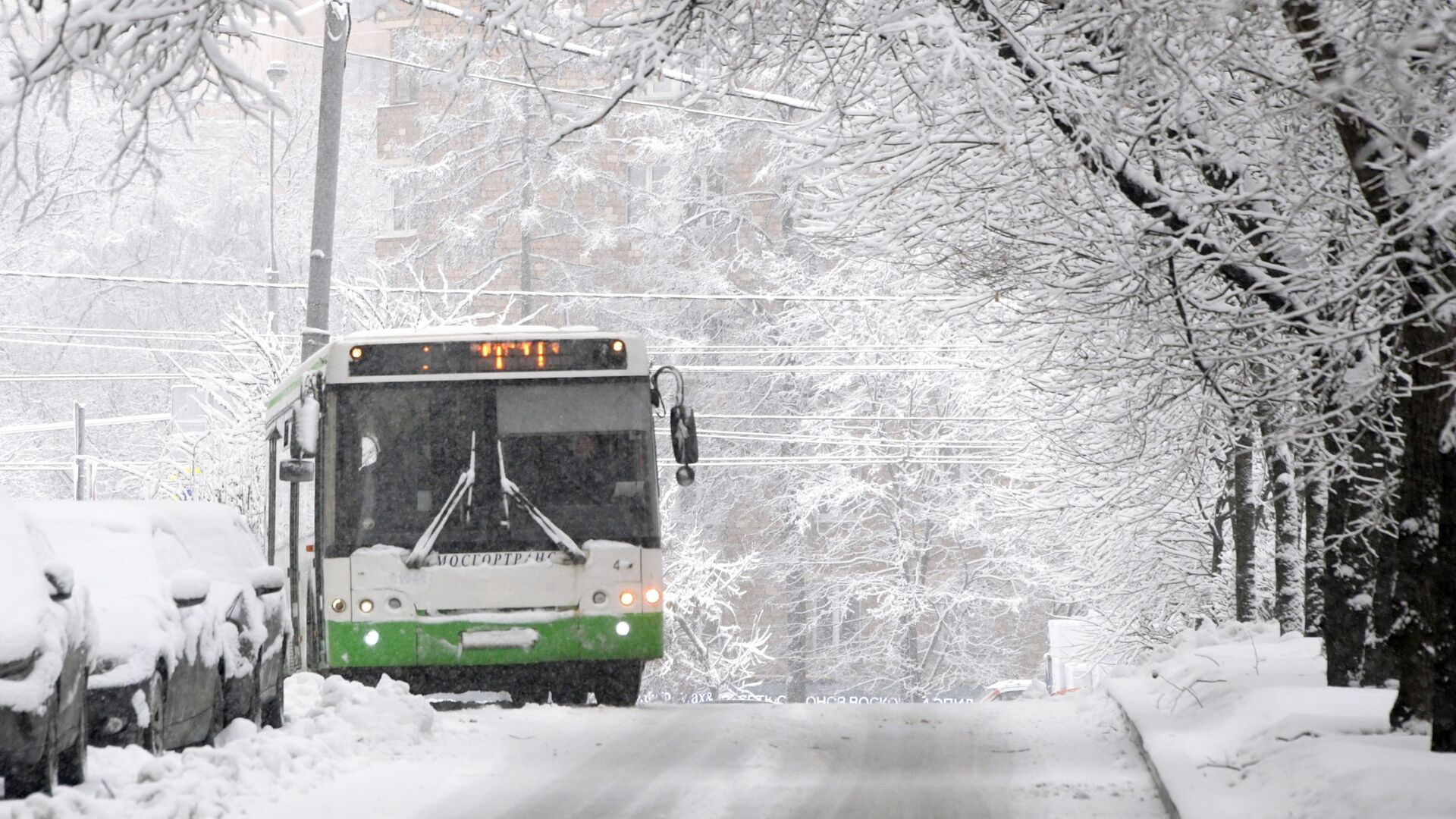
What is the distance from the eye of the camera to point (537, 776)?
1065 cm

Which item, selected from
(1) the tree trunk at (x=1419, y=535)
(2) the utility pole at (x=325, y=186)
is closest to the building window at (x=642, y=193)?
(2) the utility pole at (x=325, y=186)

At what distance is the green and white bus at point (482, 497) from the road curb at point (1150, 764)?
12.4 feet

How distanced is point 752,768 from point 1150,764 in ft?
7.81

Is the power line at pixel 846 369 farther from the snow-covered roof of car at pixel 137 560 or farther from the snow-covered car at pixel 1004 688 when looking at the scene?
the snow-covered roof of car at pixel 137 560

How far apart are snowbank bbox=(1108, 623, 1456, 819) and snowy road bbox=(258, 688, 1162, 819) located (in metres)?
0.37

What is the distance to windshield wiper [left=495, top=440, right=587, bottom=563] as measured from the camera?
583 inches

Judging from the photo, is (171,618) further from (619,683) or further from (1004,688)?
(1004,688)

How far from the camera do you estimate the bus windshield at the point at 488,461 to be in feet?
48.6

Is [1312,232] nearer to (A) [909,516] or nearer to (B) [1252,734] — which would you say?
(B) [1252,734]

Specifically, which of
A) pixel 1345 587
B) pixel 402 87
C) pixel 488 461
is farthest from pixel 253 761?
pixel 402 87

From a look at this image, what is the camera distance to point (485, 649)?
14.8 meters

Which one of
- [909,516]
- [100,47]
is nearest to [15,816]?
[100,47]

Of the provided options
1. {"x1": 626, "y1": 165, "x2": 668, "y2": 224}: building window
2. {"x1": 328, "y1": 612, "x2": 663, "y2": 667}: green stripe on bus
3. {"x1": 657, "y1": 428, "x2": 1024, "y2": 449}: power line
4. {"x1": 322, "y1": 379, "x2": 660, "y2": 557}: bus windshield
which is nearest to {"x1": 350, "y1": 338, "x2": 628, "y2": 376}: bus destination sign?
{"x1": 322, "y1": 379, "x2": 660, "y2": 557}: bus windshield

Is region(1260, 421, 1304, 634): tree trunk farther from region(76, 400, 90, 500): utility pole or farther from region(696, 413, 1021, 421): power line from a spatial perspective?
region(76, 400, 90, 500): utility pole
